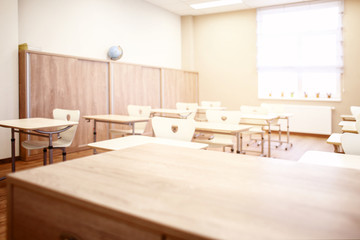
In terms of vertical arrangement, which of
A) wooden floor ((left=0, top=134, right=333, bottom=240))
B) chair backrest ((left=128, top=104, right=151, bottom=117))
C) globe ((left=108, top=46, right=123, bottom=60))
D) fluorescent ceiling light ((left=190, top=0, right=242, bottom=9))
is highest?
fluorescent ceiling light ((left=190, top=0, right=242, bottom=9))

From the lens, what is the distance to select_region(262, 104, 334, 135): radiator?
6.75 m

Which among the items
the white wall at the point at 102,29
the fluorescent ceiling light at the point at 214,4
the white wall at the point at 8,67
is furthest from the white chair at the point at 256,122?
the white wall at the point at 8,67

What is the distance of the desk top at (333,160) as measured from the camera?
1.60 metres

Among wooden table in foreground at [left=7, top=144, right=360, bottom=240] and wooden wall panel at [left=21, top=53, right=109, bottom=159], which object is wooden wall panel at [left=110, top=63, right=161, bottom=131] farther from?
wooden table in foreground at [left=7, top=144, right=360, bottom=240]

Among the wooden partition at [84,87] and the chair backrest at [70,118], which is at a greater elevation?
the wooden partition at [84,87]

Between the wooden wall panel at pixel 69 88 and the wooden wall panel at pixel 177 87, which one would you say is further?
the wooden wall panel at pixel 177 87

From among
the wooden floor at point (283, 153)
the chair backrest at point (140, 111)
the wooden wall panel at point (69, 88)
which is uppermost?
the wooden wall panel at point (69, 88)

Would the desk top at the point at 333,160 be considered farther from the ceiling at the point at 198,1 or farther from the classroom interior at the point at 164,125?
the ceiling at the point at 198,1

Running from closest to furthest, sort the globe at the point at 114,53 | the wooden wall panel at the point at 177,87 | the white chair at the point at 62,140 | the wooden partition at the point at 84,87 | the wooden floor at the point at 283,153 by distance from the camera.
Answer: the wooden floor at the point at 283,153
the white chair at the point at 62,140
the wooden partition at the point at 84,87
the globe at the point at 114,53
the wooden wall panel at the point at 177,87

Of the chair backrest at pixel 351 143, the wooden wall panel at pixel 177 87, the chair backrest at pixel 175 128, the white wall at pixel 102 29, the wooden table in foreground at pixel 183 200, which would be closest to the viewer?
the wooden table in foreground at pixel 183 200

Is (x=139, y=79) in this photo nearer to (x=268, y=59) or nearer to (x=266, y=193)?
(x=268, y=59)


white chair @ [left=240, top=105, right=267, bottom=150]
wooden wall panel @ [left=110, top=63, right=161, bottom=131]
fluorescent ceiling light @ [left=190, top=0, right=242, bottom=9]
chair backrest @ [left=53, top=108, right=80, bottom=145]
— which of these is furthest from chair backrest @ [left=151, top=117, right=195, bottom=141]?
fluorescent ceiling light @ [left=190, top=0, right=242, bottom=9]

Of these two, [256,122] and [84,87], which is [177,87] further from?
[256,122]

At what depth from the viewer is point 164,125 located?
2.50 m
